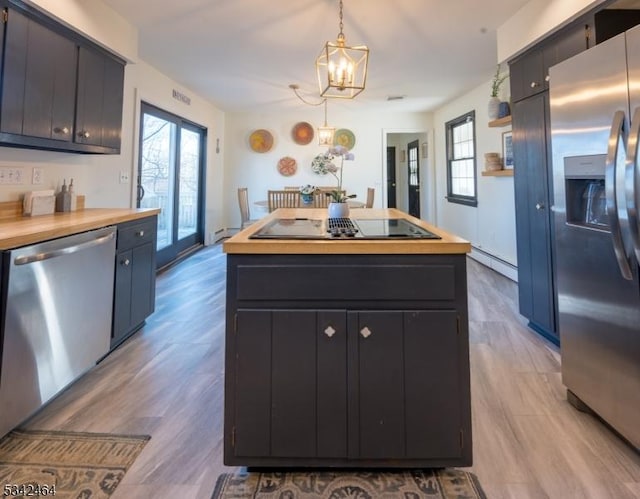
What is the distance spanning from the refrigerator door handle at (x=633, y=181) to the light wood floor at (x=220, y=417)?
84cm

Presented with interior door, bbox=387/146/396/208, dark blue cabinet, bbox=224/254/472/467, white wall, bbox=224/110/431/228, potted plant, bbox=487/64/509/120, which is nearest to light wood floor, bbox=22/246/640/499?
dark blue cabinet, bbox=224/254/472/467

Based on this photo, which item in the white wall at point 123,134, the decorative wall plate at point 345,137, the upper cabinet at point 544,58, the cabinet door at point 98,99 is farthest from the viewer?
the decorative wall plate at point 345,137

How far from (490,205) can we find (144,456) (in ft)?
15.6

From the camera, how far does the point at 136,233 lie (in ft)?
8.17

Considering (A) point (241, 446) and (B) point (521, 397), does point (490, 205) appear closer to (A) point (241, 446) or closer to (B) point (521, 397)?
(B) point (521, 397)

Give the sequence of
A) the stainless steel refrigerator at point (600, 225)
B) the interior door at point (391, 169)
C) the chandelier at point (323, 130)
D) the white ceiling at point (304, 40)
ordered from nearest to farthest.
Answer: the stainless steel refrigerator at point (600, 225) < the white ceiling at point (304, 40) < the chandelier at point (323, 130) < the interior door at point (391, 169)

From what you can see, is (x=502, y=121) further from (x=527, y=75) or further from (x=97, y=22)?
(x=97, y=22)

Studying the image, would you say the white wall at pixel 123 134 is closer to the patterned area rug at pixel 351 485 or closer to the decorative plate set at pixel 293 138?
the decorative plate set at pixel 293 138

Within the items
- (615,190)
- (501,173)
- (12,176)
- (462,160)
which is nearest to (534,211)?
(615,190)

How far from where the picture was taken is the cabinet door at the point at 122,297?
7.43ft

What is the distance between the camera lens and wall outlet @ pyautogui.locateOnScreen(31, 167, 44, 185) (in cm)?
232

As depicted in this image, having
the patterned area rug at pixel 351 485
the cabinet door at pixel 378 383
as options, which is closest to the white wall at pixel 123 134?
the patterned area rug at pixel 351 485

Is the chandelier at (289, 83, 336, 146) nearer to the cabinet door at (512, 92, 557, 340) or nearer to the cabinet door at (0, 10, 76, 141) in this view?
the cabinet door at (512, 92, 557, 340)

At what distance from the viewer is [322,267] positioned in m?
1.23
